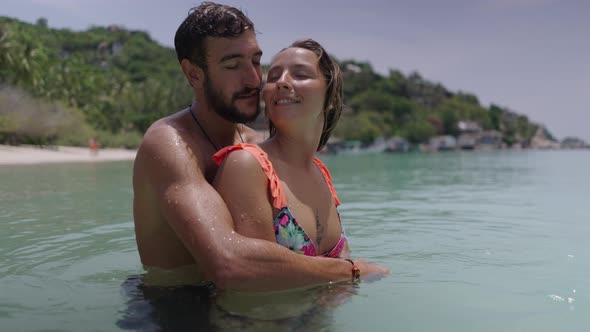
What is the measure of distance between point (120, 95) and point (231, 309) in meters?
62.7

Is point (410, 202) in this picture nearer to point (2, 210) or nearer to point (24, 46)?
point (2, 210)

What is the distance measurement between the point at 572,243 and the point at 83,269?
5233 mm

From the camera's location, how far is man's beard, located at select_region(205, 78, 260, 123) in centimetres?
319

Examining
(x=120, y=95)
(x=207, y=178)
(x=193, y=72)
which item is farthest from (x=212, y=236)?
(x=120, y=95)

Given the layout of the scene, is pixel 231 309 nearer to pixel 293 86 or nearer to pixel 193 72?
pixel 293 86

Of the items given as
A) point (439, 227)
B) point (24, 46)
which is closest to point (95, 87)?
point (24, 46)

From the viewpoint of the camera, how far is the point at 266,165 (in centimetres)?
292

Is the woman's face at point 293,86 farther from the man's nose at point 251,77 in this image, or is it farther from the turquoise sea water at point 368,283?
the turquoise sea water at point 368,283

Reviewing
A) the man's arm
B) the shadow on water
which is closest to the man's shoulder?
the man's arm

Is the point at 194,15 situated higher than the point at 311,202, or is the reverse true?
the point at 194,15

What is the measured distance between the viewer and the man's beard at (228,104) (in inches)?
126

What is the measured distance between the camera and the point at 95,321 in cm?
304

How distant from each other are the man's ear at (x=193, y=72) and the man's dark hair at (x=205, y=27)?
0.10ft

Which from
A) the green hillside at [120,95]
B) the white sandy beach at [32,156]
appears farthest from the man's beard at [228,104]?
the white sandy beach at [32,156]
